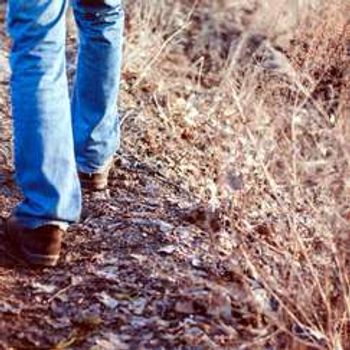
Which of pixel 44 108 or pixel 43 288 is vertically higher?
pixel 44 108

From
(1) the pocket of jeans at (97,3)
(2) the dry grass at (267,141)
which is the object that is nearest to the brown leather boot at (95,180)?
(2) the dry grass at (267,141)

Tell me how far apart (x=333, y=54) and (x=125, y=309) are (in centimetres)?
132

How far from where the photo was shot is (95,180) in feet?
12.3

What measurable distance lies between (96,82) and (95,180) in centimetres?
36

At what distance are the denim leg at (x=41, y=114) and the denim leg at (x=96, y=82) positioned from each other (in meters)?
0.39

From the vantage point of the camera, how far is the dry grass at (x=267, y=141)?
2822 millimetres

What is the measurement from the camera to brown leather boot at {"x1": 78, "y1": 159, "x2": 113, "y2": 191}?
12.3 feet

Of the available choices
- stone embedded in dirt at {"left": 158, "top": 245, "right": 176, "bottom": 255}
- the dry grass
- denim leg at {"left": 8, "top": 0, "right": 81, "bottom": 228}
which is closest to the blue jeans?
denim leg at {"left": 8, "top": 0, "right": 81, "bottom": 228}

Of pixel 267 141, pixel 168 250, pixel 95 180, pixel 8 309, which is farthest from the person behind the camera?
pixel 95 180

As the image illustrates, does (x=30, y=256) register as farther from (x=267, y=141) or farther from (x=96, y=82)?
(x=267, y=141)

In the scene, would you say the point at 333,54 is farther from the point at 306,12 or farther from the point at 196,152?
the point at 306,12

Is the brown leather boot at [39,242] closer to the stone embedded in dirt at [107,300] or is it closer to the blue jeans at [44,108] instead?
the blue jeans at [44,108]

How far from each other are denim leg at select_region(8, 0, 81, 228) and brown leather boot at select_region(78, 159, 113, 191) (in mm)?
516

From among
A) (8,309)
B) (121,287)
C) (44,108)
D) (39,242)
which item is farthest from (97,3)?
(8,309)
